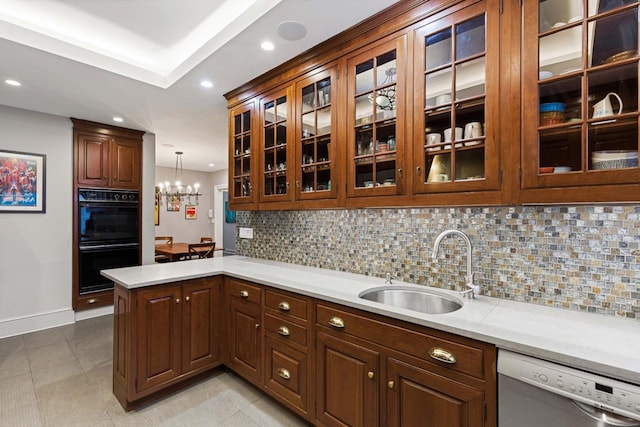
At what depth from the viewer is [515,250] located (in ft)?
5.11

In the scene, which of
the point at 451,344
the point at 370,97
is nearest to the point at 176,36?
the point at 370,97

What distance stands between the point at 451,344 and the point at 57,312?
4490 mm

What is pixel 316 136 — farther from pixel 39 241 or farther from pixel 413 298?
pixel 39 241

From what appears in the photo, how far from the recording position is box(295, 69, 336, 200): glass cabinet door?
Result: 2068 millimetres

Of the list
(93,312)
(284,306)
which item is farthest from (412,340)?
(93,312)

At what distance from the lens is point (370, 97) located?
6.12ft

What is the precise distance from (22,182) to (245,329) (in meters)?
3.30

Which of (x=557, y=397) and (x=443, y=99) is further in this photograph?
(x=443, y=99)

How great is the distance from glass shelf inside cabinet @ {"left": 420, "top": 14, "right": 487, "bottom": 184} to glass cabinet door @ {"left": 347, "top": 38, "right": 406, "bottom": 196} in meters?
0.16

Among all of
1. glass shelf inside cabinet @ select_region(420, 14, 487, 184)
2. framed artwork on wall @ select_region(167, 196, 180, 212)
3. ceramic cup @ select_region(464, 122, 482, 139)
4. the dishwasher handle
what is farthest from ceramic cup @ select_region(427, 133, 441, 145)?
framed artwork on wall @ select_region(167, 196, 180, 212)

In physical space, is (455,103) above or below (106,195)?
above

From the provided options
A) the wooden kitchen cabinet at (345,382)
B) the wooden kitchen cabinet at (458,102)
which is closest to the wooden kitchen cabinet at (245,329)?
the wooden kitchen cabinet at (345,382)

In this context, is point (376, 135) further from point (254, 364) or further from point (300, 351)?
point (254, 364)

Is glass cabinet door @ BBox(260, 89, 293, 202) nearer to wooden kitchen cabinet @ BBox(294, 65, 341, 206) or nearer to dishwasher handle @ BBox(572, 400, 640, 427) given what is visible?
wooden kitchen cabinet @ BBox(294, 65, 341, 206)
